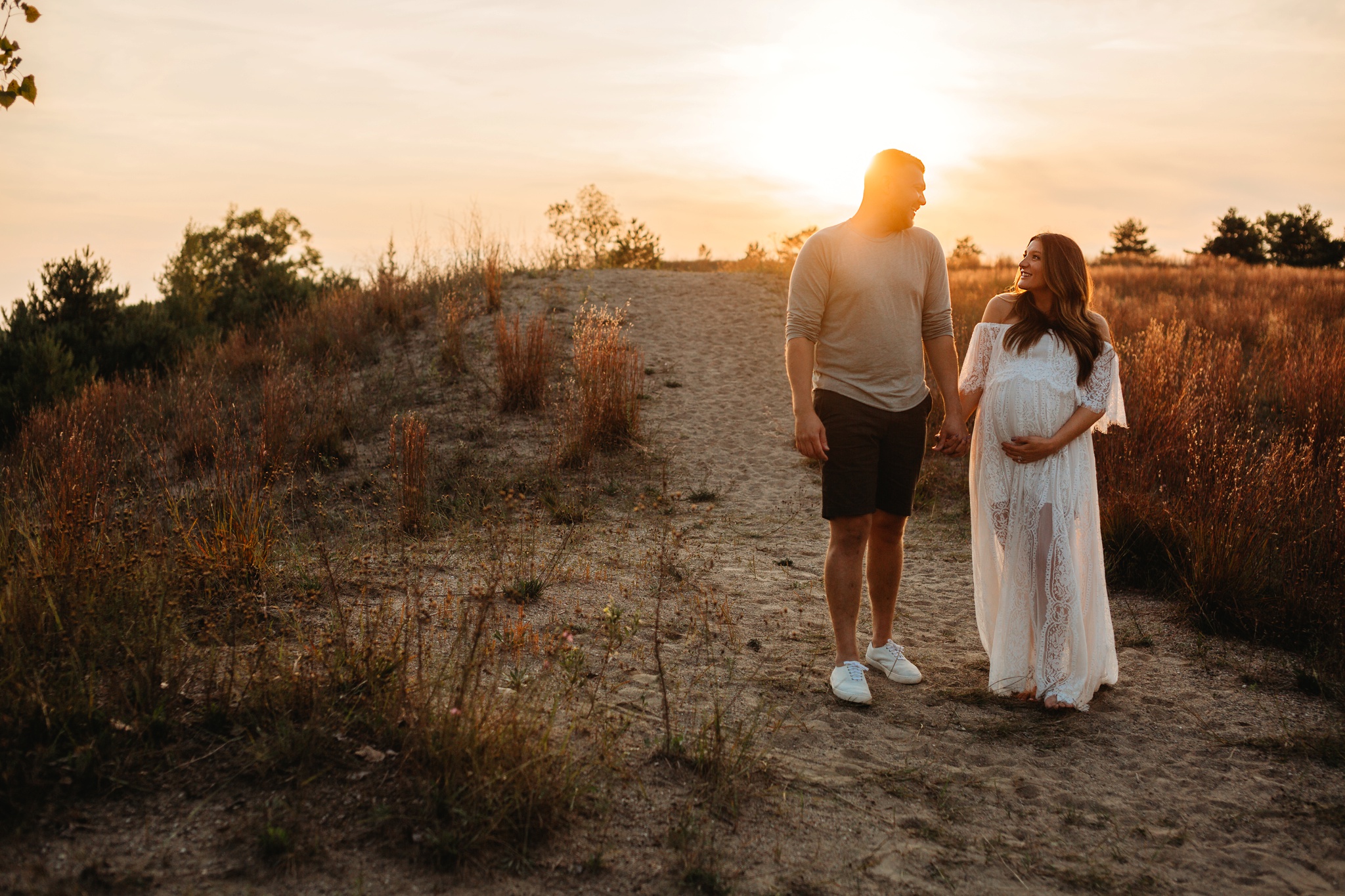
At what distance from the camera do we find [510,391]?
32.8 feet

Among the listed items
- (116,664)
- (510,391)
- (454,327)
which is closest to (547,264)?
(454,327)

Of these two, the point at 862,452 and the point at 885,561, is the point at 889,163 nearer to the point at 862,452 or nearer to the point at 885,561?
the point at 862,452

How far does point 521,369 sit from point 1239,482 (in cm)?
730

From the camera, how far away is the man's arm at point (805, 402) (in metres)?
3.25

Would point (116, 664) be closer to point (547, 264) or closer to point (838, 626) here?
point (838, 626)

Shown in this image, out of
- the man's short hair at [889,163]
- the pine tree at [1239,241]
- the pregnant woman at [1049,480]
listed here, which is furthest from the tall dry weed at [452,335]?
the pine tree at [1239,241]

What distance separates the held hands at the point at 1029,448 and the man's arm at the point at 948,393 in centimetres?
18

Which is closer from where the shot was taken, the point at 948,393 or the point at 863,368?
the point at 863,368

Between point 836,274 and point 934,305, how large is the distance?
500mm

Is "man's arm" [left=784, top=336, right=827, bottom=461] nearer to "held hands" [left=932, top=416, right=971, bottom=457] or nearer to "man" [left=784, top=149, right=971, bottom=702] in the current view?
"man" [left=784, top=149, right=971, bottom=702]

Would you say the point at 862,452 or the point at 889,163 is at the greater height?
the point at 889,163

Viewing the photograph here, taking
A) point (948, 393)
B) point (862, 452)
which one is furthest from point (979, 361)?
point (862, 452)

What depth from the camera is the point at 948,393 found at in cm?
353

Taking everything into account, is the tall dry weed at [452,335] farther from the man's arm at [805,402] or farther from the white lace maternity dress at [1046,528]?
the white lace maternity dress at [1046,528]
